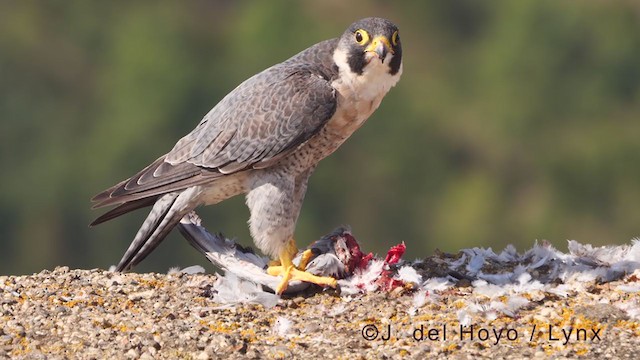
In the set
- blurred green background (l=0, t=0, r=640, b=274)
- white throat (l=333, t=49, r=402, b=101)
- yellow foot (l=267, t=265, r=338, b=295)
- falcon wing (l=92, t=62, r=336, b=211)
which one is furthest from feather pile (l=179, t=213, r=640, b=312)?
blurred green background (l=0, t=0, r=640, b=274)

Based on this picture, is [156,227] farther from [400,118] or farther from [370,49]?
[400,118]

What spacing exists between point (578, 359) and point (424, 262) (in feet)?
4.76

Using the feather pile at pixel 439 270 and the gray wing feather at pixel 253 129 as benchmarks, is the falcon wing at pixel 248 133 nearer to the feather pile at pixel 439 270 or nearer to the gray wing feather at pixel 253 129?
the gray wing feather at pixel 253 129

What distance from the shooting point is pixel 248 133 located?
5906mm

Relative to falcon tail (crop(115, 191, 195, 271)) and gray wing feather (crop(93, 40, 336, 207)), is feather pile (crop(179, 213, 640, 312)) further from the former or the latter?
gray wing feather (crop(93, 40, 336, 207))

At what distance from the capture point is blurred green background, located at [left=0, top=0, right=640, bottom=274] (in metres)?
33.6

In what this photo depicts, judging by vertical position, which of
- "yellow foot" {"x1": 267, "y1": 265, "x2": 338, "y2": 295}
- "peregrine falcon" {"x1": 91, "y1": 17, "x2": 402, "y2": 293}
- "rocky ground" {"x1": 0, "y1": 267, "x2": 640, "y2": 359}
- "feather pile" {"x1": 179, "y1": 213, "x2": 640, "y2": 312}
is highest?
"peregrine falcon" {"x1": 91, "y1": 17, "x2": 402, "y2": 293}

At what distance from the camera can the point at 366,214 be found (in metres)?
33.6

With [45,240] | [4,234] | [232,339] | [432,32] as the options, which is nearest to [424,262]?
[232,339]

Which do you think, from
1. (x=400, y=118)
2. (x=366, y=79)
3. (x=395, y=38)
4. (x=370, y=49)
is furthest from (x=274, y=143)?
(x=400, y=118)

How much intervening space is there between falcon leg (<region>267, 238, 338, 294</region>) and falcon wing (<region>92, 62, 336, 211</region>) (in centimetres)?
47

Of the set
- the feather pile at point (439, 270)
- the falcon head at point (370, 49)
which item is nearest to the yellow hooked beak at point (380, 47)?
the falcon head at point (370, 49)

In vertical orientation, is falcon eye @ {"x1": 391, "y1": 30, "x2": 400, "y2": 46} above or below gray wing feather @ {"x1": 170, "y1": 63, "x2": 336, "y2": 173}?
above

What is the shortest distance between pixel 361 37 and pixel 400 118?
32121mm
